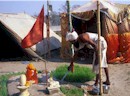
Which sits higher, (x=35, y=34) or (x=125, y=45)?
(x=35, y=34)

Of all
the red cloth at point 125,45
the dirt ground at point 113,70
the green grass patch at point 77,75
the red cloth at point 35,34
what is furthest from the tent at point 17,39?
the red cloth at point 35,34

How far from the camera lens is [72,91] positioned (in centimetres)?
693

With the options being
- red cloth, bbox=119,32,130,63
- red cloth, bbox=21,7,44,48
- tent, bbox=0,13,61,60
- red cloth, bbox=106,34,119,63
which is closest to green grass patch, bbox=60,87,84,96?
red cloth, bbox=21,7,44,48

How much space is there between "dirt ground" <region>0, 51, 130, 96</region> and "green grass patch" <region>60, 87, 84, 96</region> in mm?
743

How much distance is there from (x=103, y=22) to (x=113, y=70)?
2.58 meters

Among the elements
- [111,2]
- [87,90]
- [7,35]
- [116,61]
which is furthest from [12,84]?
[111,2]

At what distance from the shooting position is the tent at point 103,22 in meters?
11.9

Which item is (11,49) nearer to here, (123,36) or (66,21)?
(66,21)

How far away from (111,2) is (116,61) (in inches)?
142

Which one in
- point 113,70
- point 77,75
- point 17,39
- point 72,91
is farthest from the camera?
point 17,39

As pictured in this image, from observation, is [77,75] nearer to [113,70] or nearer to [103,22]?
[113,70]

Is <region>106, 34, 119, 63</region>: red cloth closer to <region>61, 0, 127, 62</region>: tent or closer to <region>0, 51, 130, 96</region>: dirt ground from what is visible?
<region>61, 0, 127, 62</region>: tent

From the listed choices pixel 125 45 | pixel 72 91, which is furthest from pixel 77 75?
pixel 125 45

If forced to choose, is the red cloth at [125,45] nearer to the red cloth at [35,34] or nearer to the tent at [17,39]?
the tent at [17,39]
